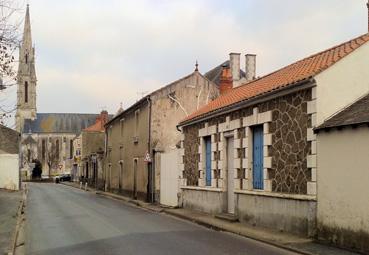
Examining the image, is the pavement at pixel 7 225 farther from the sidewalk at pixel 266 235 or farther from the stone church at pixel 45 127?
the stone church at pixel 45 127

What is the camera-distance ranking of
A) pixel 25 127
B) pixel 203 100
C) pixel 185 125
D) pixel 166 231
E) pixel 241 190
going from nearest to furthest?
pixel 166 231, pixel 241 190, pixel 185 125, pixel 203 100, pixel 25 127

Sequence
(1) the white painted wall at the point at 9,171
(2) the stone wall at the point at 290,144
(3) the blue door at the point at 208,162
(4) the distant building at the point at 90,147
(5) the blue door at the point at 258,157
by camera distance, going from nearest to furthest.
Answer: (2) the stone wall at the point at 290,144 → (5) the blue door at the point at 258,157 → (3) the blue door at the point at 208,162 → (1) the white painted wall at the point at 9,171 → (4) the distant building at the point at 90,147

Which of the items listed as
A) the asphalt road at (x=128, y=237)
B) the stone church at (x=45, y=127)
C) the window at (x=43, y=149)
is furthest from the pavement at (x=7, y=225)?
the window at (x=43, y=149)

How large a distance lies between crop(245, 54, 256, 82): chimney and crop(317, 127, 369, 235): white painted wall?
25.1m

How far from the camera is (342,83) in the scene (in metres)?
14.0

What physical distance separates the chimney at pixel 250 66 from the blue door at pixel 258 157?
20974mm

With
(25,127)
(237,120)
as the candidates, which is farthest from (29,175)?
(237,120)

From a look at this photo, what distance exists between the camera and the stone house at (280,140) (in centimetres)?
1384

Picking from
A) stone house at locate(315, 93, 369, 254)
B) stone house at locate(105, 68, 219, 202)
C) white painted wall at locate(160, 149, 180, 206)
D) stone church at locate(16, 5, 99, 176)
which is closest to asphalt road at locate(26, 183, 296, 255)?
stone house at locate(315, 93, 369, 254)

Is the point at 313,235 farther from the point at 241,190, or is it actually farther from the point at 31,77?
the point at 31,77

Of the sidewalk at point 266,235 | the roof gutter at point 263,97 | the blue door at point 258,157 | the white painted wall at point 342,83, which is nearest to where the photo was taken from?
the sidewalk at point 266,235

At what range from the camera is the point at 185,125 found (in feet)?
81.8

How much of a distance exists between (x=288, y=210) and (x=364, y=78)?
393 centimetres

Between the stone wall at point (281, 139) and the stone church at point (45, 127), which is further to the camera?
the stone church at point (45, 127)
